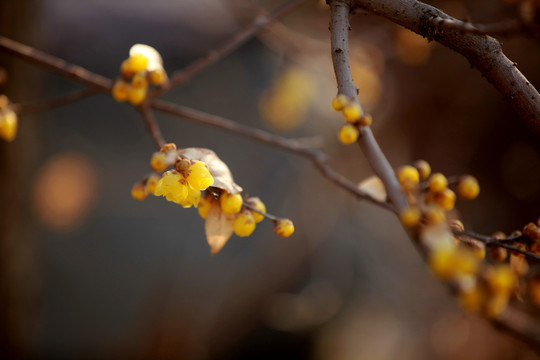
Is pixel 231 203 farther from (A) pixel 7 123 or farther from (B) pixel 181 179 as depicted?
(A) pixel 7 123

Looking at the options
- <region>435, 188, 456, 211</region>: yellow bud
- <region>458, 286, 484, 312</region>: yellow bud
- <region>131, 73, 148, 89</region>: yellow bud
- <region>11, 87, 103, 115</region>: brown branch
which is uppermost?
<region>11, 87, 103, 115</region>: brown branch

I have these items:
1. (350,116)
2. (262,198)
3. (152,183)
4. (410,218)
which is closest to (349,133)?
(350,116)

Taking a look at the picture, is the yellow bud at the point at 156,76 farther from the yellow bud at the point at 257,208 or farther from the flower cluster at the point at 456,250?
the flower cluster at the point at 456,250

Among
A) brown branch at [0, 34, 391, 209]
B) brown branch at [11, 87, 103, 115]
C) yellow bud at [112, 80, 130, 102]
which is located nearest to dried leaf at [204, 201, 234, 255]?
brown branch at [0, 34, 391, 209]

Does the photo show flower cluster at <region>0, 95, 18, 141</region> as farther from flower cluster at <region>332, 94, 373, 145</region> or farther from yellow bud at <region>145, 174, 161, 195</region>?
flower cluster at <region>332, 94, 373, 145</region>

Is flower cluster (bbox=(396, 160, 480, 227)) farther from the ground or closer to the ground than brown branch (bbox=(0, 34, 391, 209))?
closer to the ground

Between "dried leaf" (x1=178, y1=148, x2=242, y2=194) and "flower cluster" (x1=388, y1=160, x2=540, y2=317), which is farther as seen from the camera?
"dried leaf" (x1=178, y1=148, x2=242, y2=194)
